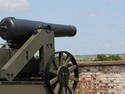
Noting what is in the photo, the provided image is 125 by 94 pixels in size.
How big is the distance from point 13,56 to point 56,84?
4.45 feet

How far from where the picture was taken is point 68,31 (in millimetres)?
10898

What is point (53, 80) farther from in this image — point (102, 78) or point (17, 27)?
point (102, 78)

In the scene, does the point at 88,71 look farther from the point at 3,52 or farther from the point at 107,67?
the point at 3,52

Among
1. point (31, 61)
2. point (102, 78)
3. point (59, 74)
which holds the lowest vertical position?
point (102, 78)

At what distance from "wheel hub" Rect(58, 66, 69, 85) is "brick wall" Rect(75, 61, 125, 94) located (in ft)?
13.7

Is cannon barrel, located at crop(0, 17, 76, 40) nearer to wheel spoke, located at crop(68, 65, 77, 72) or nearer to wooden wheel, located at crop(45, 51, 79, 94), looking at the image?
wooden wheel, located at crop(45, 51, 79, 94)

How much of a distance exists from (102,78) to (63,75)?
4523 mm

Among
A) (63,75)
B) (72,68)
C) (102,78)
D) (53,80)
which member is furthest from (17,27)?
(102,78)

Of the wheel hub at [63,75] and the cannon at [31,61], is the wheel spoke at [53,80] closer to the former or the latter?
the cannon at [31,61]

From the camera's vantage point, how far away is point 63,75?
9.79m

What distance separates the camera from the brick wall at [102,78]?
45.1ft

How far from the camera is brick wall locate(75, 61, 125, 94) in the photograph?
13742 millimetres

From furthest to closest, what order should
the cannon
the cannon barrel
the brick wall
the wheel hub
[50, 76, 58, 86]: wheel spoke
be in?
the brick wall < the wheel hub < [50, 76, 58, 86]: wheel spoke < the cannon barrel < the cannon

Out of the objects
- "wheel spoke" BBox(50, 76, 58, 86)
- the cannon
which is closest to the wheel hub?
the cannon
